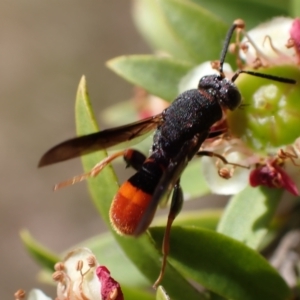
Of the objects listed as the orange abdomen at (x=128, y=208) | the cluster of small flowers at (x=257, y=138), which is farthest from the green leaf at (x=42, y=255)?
the cluster of small flowers at (x=257, y=138)

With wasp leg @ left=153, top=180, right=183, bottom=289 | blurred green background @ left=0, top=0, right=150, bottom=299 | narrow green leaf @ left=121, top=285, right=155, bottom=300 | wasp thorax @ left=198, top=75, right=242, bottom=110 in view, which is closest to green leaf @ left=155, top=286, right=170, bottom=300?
wasp leg @ left=153, top=180, right=183, bottom=289

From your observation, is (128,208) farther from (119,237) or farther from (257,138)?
(257,138)

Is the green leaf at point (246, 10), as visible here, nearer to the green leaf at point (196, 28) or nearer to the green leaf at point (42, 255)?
the green leaf at point (196, 28)

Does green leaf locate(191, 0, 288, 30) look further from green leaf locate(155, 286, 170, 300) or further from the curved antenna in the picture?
green leaf locate(155, 286, 170, 300)

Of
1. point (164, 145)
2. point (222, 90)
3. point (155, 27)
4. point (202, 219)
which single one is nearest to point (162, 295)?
point (164, 145)

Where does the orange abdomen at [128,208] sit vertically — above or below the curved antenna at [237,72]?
below

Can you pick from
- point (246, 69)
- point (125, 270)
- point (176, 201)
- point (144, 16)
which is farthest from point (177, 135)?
point (144, 16)

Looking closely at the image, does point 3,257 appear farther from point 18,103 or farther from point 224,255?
point 224,255
